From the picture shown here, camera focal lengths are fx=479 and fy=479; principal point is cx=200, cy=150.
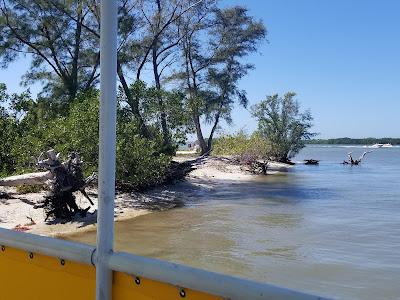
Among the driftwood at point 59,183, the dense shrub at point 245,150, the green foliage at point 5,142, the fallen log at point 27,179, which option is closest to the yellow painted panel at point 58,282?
the driftwood at point 59,183

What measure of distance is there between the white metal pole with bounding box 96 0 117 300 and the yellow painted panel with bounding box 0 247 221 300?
0.23 feet

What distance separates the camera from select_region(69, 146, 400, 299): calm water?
8242mm

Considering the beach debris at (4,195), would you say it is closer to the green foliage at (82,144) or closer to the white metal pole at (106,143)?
the green foliage at (82,144)

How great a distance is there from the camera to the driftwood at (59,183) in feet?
40.6

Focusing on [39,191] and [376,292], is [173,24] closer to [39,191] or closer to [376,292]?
[39,191]

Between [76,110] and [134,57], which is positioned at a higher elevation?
[134,57]

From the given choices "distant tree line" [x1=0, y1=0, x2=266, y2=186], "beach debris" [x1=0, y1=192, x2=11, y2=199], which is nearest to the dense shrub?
"distant tree line" [x1=0, y1=0, x2=266, y2=186]

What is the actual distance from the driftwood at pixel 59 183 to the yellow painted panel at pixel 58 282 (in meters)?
9.92

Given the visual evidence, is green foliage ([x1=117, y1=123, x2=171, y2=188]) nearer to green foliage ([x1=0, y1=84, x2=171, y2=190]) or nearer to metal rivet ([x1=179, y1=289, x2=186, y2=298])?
green foliage ([x1=0, y1=84, x2=171, y2=190])

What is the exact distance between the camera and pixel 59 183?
1239 cm

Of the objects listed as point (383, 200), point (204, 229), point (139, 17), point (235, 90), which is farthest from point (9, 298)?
point (235, 90)

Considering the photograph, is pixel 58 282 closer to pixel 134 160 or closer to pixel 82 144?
pixel 82 144

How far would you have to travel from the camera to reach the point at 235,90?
38.7 metres

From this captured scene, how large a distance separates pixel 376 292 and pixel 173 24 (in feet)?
83.8
